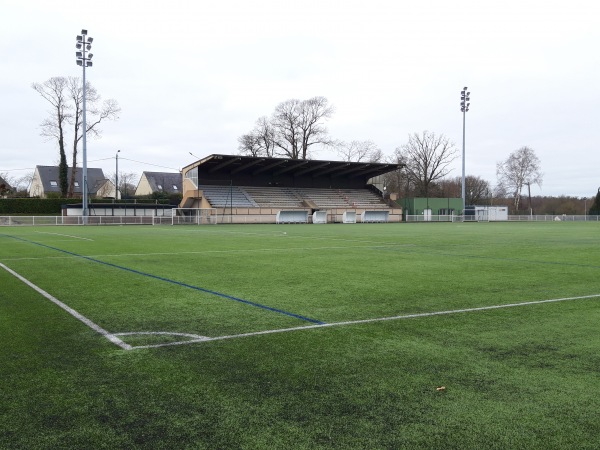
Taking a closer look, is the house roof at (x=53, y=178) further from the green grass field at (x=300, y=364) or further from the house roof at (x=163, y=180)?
the green grass field at (x=300, y=364)

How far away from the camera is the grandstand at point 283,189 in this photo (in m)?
55.1

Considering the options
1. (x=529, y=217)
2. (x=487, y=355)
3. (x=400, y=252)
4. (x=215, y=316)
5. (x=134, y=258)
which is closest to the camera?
(x=487, y=355)

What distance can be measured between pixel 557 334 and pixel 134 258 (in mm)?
11488

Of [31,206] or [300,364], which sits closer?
[300,364]

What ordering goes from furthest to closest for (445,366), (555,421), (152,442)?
(445,366) → (555,421) → (152,442)

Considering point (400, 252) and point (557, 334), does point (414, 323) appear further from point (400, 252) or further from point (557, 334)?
point (400, 252)

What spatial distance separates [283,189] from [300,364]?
59.1 metres

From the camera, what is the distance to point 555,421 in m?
3.19

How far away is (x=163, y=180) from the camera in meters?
101

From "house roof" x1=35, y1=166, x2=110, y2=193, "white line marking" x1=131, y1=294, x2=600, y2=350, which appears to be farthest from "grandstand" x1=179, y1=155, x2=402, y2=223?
"white line marking" x1=131, y1=294, x2=600, y2=350

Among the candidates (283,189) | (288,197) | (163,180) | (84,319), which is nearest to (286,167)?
(283,189)

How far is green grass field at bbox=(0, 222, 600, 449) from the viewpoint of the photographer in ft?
10.1

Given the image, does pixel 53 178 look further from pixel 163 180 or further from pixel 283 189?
pixel 283 189

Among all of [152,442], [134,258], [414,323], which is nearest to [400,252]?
[134,258]
